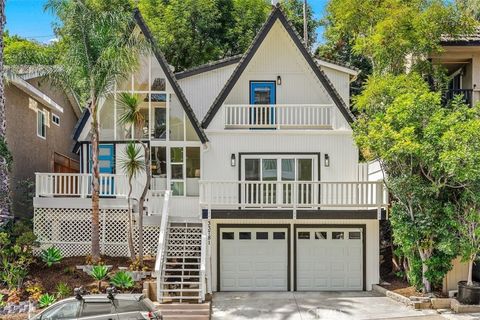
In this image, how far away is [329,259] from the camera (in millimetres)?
19359

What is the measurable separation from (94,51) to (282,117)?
7.41 meters

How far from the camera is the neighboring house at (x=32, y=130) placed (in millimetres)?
21594

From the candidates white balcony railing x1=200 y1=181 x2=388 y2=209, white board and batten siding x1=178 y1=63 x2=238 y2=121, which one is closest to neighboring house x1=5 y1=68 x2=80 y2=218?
white board and batten siding x1=178 y1=63 x2=238 y2=121

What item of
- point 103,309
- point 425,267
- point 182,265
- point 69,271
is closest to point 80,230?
point 69,271

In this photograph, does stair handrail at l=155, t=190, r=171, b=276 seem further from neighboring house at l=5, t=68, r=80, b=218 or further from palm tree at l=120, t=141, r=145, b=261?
neighboring house at l=5, t=68, r=80, b=218

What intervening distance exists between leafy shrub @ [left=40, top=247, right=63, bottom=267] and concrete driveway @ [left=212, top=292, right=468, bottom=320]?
5.53 m

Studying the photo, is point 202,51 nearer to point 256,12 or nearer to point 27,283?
point 256,12

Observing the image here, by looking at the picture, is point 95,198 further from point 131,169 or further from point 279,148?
point 279,148

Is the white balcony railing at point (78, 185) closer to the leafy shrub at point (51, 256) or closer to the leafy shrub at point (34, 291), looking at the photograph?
the leafy shrub at point (51, 256)

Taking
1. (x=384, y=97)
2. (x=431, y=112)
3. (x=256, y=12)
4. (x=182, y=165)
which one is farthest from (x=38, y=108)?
(x=431, y=112)

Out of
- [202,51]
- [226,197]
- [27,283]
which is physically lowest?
[27,283]

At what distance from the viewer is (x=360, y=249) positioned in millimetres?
19297

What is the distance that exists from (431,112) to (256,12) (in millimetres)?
17644

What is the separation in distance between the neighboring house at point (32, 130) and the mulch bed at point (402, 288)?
547 inches
